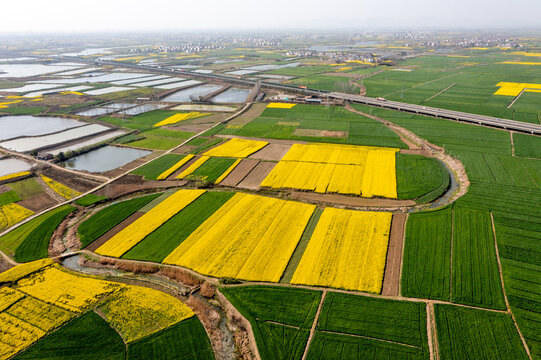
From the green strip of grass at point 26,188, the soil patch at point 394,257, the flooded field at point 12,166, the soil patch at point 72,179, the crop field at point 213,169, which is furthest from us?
the flooded field at point 12,166

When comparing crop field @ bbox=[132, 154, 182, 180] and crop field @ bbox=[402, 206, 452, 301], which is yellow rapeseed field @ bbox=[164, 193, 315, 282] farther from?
crop field @ bbox=[132, 154, 182, 180]

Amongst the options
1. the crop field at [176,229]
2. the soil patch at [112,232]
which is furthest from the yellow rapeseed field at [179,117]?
the soil patch at [112,232]

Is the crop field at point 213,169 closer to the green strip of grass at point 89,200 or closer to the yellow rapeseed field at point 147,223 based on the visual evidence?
the yellow rapeseed field at point 147,223

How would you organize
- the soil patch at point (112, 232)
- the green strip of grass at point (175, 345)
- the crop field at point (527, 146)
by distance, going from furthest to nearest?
the crop field at point (527, 146) → the soil patch at point (112, 232) → the green strip of grass at point (175, 345)

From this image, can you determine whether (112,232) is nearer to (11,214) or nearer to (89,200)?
(89,200)

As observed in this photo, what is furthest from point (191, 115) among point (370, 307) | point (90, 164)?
point (370, 307)

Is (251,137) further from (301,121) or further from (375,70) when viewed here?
(375,70)

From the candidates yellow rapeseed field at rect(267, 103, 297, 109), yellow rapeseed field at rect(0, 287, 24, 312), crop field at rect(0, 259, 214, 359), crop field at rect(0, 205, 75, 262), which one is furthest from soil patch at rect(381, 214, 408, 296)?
yellow rapeseed field at rect(267, 103, 297, 109)
